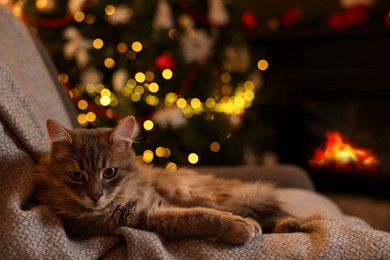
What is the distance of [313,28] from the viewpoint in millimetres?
3363

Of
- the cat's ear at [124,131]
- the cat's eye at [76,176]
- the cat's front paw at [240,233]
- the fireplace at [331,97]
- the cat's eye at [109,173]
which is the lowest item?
the fireplace at [331,97]

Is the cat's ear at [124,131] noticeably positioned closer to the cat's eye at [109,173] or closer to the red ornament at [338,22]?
the cat's eye at [109,173]

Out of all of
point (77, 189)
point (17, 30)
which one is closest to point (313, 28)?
point (17, 30)

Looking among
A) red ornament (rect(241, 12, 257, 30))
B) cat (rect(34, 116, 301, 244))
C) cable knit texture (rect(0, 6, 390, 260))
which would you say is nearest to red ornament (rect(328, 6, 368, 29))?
red ornament (rect(241, 12, 257, 30))

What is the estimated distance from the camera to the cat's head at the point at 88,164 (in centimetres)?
112

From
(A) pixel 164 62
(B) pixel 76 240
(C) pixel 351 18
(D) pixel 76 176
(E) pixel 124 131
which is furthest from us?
(C) pixel 351 18

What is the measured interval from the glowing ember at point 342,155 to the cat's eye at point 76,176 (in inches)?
108

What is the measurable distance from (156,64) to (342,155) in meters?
1.63

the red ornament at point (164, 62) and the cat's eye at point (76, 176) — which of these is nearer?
the cat's eye at point (76, 176)

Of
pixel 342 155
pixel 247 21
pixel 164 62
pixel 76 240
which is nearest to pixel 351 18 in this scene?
pixel 247 21

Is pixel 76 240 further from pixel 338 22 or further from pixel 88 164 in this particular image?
pixel 338 22

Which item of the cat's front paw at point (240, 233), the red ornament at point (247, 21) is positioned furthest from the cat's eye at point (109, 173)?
the red ornament at point (247, 21)

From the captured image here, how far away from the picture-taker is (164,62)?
2.91 meters

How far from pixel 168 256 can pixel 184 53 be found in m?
2.14
